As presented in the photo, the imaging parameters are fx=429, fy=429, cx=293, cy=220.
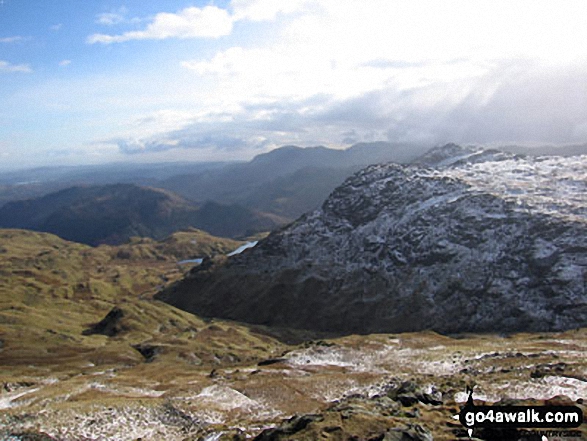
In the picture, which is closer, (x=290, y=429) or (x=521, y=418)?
(x=521, y=418)

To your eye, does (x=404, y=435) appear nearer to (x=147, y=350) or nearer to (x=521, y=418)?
(x=521, y=418)

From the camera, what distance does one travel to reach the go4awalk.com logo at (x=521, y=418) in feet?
93.7

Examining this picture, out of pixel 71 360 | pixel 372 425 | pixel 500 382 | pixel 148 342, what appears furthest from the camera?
pixel 148 342

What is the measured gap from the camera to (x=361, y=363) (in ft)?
299

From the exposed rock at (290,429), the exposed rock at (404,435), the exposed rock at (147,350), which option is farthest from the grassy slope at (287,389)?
the exposed rock at (147,350)

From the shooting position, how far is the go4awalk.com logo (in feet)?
93.7

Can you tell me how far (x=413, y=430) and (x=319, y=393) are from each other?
3767 cm

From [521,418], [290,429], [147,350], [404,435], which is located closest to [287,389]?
[290,429]

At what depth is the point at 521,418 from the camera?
94.9 ft

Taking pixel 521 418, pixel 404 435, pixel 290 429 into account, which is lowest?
pixel 290 429

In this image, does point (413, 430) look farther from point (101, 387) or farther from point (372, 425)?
point (101, 387)

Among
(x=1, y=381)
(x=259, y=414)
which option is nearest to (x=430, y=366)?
(x=259, y=414)

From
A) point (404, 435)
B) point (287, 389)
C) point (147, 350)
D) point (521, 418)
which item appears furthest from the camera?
point (147, 350)

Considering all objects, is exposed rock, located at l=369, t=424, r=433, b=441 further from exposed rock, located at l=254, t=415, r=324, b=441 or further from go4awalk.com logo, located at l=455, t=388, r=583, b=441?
exposed rock, located at l=254, t=415, r=324, b=441
